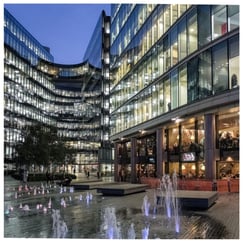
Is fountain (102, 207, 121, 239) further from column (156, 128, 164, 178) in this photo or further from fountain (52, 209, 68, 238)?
column (156, 128, 164, 178)

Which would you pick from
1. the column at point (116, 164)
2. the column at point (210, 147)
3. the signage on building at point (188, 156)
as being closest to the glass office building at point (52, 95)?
the column at point (116, 164)

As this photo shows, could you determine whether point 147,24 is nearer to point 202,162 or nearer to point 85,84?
Answer: point 202,162

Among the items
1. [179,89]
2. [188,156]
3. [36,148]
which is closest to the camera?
[179,89]

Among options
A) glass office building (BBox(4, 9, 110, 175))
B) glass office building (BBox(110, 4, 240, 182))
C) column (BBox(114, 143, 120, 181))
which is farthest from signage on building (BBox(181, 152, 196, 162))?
glass office building (BBox(4, 9, 110, 175))

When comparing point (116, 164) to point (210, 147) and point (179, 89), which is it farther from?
point (210, 147)

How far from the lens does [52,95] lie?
467ft

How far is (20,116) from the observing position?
10406 centimetres

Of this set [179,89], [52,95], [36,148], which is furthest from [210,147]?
[52,95]

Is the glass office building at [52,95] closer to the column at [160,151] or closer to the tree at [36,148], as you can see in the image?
the tree at [36,148]

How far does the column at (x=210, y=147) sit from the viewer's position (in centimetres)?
2842

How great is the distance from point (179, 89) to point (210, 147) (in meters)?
7.04

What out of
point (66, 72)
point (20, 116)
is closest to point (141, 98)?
point (20, 116)

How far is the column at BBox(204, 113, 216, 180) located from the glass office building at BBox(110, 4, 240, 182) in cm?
7

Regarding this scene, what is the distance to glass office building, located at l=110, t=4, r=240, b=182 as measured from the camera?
89.2 ft
